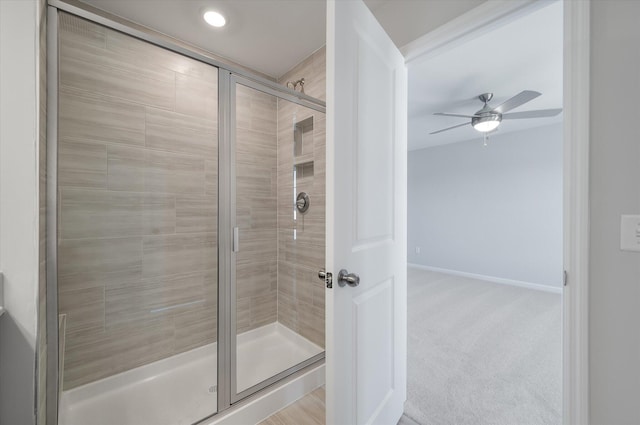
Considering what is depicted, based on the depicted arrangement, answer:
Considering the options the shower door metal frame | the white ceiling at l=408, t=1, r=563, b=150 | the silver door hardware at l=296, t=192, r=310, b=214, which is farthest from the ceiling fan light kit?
the shower door metal frame

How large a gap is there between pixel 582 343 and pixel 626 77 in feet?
3.12

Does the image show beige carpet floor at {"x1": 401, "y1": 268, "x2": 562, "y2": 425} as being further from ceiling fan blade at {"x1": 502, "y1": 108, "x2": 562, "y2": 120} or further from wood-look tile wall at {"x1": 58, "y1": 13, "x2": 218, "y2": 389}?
ceiling fan blade at {"x1": 502, "y1": 108, "x2": 562, "y2": 120}

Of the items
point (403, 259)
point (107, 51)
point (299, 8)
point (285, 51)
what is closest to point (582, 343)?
point (403, 259)

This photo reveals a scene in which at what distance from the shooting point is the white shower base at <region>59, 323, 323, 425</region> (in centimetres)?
150

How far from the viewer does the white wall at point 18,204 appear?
87 cm

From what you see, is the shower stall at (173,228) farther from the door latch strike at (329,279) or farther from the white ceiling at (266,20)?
the door latch strike at (329,279)

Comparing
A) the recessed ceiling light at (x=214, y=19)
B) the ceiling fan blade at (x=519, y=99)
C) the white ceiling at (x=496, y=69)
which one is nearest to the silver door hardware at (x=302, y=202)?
the white ceiling at (x=496, y=69)

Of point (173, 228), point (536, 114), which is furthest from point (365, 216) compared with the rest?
point (536, 114)

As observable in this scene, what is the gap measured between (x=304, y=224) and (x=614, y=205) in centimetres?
175

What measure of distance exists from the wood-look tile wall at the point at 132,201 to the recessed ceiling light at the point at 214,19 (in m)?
0.38

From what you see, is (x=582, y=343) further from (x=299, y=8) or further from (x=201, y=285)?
(x=299, y=8)

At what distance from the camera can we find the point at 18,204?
891 millimetres

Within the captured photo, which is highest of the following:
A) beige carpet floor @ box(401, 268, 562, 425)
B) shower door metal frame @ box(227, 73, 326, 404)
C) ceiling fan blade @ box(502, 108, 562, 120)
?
ceiling fan blade @ box(502, 108, 562, 120)

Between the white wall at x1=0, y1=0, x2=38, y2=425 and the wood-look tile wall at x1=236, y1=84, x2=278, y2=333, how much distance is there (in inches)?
38.2
